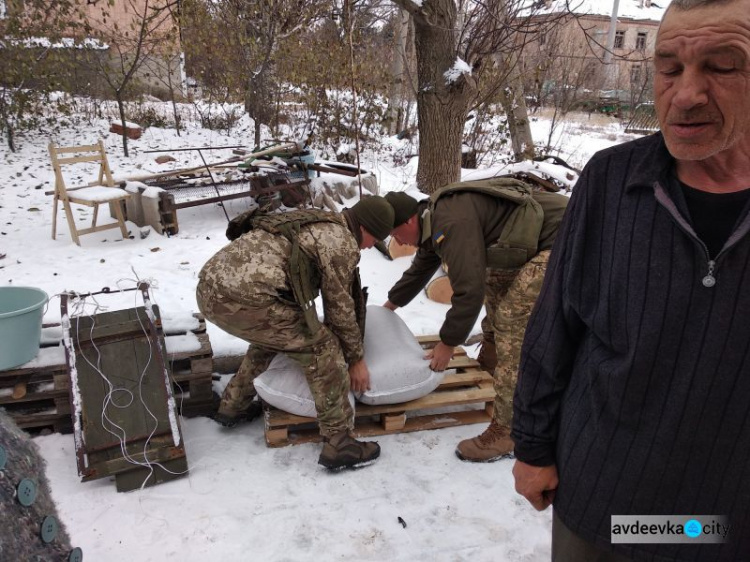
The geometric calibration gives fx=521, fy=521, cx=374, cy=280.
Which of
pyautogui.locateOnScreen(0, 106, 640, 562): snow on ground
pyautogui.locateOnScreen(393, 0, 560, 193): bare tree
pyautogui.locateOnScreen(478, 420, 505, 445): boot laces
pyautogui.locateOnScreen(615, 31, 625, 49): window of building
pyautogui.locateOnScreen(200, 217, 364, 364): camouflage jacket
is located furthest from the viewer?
pyautogui.locateOnScreen(615, 31, 625, 49): window of building

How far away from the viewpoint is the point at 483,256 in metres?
2.69

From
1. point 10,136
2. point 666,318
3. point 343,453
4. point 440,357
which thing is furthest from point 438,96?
point 10,136

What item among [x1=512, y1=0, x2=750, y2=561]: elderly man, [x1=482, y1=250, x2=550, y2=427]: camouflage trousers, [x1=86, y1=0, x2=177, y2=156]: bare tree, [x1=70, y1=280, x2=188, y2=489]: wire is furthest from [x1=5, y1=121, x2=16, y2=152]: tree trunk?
[x1=512, y1=0, x2=750, y2=561]: elderly man

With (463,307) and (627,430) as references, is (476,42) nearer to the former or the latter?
(463,307)

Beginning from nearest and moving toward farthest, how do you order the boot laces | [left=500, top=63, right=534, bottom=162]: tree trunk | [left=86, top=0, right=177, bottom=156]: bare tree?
the boot laces → [left=500, top=63, right=534, bottom=162]: tree trunk → [left=86, top=0, right=177, bottom=156]: bare tree

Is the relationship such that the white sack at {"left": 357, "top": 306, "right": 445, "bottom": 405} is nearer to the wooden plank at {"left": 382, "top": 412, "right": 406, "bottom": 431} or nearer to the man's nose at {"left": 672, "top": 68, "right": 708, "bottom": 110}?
the wooden plank at {"left": 382, "top": 412, "right": 406, "bottom": 431}

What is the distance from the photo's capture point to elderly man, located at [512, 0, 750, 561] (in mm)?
967

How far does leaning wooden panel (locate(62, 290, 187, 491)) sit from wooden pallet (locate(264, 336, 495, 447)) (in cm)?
56

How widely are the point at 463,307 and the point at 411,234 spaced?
538 millimetres

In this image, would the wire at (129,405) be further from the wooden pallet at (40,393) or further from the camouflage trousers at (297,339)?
the camouflage trousers at (297,339)

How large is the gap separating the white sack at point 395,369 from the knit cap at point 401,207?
75cm

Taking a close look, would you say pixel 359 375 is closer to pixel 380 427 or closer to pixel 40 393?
pixel 380 427

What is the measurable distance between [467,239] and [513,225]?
0.35m

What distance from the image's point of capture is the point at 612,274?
1.10 m
